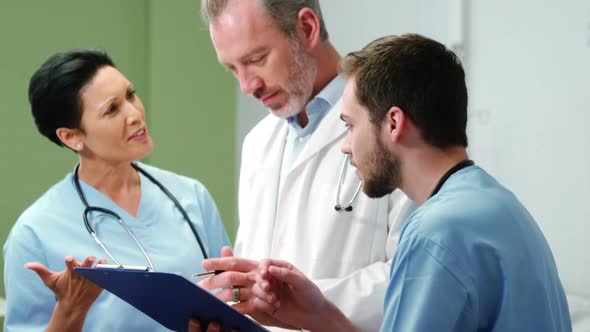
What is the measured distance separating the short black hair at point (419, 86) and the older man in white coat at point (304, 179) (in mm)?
410

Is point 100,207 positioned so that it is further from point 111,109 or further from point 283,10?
point 283,10

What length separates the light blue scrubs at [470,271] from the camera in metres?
1.07

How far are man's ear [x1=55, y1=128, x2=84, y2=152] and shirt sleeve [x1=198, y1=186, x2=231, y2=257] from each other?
14.4 inches

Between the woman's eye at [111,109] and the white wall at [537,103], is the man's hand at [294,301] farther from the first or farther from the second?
the white wall at [537,103]

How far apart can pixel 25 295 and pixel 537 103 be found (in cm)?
161

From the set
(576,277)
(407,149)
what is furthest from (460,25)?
(407,149)

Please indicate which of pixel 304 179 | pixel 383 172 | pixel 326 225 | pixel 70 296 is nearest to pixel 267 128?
pixel 304 179

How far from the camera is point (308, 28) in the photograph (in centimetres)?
183

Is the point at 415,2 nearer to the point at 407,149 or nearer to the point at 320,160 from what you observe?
the point at 320,160

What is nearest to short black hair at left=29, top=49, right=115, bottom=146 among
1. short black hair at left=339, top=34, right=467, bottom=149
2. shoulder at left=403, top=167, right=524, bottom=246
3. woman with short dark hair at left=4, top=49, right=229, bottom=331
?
woman with short dark hair at left=4, top=49, right=229, bottom=331

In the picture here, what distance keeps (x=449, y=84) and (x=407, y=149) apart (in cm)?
13

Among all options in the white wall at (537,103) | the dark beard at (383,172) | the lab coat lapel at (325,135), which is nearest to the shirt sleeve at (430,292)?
the dark beard at (383,172)

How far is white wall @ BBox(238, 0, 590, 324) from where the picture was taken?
7.59ft

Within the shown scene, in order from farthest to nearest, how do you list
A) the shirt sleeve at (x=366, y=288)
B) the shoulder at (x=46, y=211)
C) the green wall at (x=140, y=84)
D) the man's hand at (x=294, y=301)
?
the green wall at (x=140, y=84) < the shoulder at (x=46, y=211) < the shirt sleeve at (x=366, y=288) < the man's hand at (x=294, y=301)
